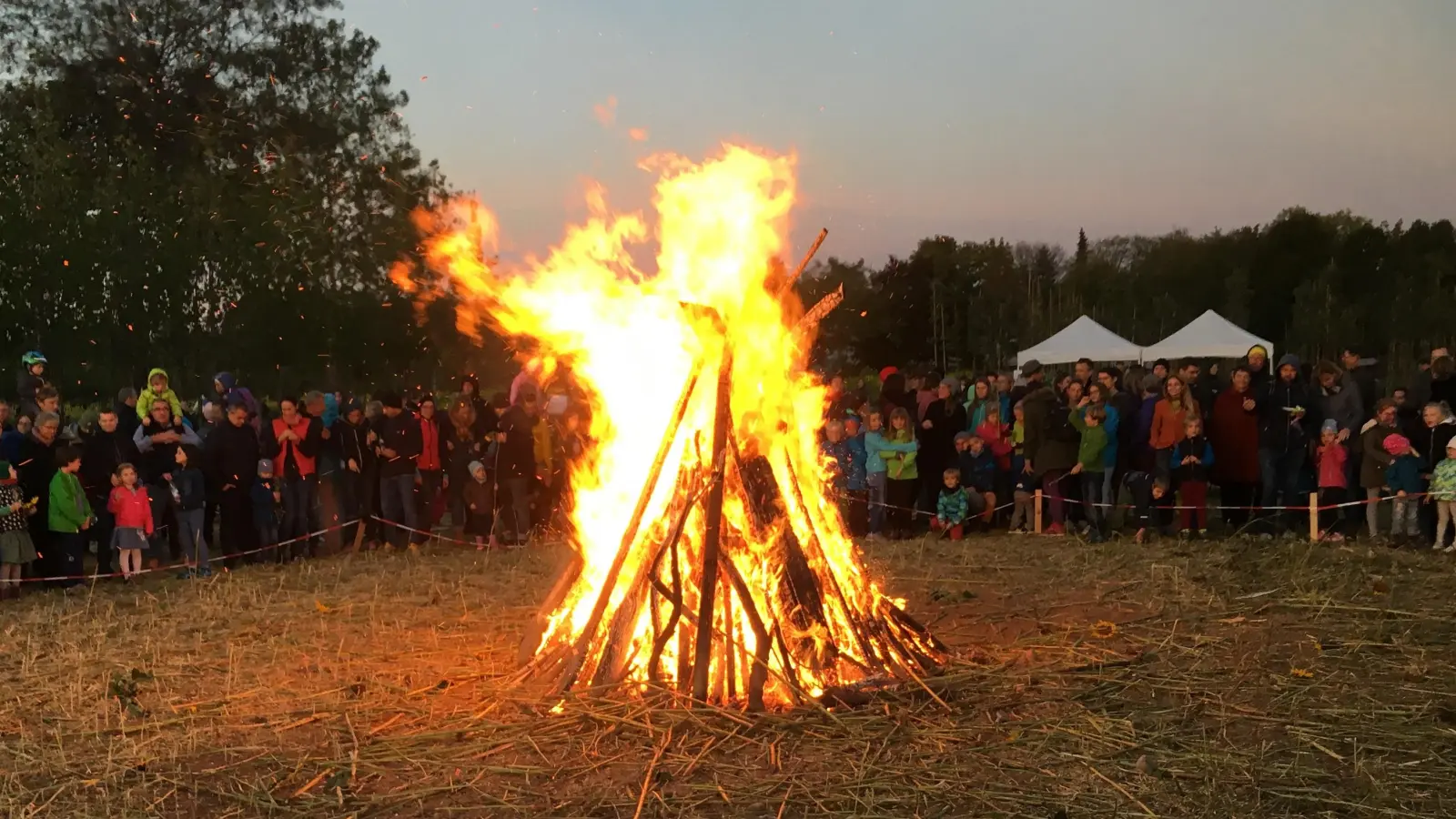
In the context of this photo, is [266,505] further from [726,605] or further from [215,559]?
[726,605]

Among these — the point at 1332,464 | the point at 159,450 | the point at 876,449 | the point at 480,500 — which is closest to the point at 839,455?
the point at 876,449

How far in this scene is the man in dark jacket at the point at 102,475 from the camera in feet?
32.9

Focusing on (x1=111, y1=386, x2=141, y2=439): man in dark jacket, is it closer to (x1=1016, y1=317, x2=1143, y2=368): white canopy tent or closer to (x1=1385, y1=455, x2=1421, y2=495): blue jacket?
(x1=1385, y1=455, x2=1421, y2=495): blue jacket

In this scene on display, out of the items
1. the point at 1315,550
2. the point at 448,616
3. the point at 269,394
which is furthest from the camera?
the point at 269,394

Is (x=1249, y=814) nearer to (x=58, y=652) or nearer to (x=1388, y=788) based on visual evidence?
(x=1388, y=788)

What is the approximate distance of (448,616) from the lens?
7969 mm

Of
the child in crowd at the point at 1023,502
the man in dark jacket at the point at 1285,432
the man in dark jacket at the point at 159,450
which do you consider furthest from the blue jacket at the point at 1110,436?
the man in dark jacket at the point at 159,450

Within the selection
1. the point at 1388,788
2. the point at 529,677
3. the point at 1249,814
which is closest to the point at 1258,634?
the point at 1388,788

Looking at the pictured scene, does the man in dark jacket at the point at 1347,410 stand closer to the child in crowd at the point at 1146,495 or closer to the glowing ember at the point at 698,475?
the child in crowd at the point at 1146,495

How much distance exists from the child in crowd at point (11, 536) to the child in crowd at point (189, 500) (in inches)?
49.4

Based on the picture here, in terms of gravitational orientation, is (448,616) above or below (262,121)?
below

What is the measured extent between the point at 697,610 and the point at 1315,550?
249 inches

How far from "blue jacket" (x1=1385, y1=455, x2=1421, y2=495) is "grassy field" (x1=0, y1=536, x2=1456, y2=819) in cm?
220

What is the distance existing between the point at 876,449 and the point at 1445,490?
5.00 metres
